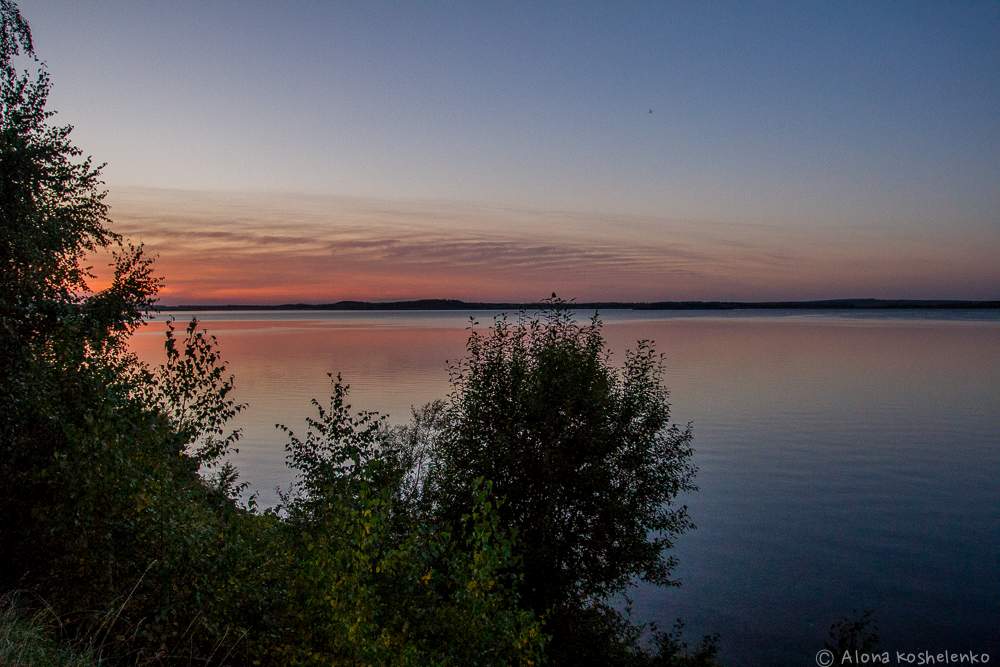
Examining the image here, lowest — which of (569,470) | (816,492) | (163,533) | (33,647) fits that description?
(816,492)

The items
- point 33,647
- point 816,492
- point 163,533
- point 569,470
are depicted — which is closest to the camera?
point 33,647

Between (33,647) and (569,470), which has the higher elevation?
(33,647)

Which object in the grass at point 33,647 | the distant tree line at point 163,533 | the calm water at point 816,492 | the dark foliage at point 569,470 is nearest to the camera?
the grass at point 33,647

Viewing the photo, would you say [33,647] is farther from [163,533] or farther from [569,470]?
[569,470]

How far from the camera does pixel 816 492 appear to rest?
152ft

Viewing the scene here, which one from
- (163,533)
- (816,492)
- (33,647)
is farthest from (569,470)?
(816,492)

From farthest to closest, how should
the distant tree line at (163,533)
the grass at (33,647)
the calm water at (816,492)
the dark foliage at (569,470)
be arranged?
the calm water at (816,492) → the dark foliage at (569,470) → the distant tree line at (163,533) → the grass at (33,647)

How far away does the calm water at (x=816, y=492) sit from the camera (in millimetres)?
29906

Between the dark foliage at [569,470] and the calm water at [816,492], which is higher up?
the dark foliage at [569,470]

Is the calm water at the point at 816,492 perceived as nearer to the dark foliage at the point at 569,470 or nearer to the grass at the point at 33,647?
the dark foliage at the point at 569,470

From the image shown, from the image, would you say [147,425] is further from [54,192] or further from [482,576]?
[54,192]

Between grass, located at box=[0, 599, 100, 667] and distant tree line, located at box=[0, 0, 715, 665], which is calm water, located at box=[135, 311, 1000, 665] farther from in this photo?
grass, located at box=[0, 599, 100, 667]

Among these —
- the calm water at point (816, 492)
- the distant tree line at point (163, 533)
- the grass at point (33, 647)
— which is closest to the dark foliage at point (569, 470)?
the distant tree line at point (163, 533)

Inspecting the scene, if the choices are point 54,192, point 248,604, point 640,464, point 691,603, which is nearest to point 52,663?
point 248,604
